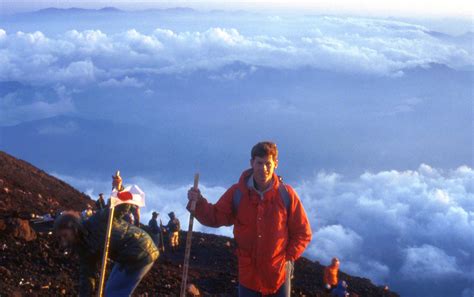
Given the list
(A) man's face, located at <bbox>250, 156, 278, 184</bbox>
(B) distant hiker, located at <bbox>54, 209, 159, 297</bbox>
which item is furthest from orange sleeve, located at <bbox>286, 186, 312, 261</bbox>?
(B) distant hiker, located at <bbox>54, 209, 159, 297</bbox>

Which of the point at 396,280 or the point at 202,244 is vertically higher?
the point at 396,280

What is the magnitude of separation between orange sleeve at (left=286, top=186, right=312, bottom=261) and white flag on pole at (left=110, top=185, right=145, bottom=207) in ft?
5.63

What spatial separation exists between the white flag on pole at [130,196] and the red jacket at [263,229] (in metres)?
0.97

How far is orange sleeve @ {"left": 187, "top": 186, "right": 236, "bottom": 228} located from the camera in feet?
18.5

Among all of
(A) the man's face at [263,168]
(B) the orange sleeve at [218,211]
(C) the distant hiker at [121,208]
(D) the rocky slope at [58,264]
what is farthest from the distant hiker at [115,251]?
(D) the rocky slope at [58,264]

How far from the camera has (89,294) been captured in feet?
18.0

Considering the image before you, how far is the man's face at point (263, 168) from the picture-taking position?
538 centimetres

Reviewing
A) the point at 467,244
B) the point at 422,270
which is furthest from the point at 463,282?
the point at 467,244

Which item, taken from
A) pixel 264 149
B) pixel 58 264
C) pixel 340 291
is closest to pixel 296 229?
pixel 264 149

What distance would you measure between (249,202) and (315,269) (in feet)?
39.5

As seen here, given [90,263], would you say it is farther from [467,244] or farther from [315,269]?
[467,244]

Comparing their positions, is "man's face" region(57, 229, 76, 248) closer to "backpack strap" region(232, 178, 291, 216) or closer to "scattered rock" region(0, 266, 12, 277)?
"backpack strap" region(232, 178, 291, 216)

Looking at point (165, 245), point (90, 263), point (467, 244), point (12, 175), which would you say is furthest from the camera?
point (467, 244)

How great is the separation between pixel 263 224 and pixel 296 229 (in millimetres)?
323
